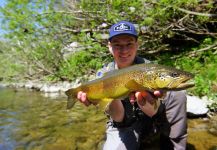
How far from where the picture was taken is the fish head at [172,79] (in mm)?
2602

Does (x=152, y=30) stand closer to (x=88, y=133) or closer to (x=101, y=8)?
(x=101, y=8)

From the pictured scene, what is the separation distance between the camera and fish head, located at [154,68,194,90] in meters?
2.60

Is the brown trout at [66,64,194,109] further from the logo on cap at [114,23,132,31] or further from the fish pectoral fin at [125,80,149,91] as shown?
the logo on cap at [114,23,132,31]

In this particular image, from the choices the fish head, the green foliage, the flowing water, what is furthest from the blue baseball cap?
the green foliage

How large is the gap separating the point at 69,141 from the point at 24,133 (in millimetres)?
1499

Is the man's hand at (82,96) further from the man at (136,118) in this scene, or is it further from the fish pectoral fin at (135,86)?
the fish pectoral fin at (135,86)

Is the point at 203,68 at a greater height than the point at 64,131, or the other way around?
the point at 203,68

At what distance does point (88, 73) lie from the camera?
15555 millimetres

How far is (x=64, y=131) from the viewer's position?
6.93 meters

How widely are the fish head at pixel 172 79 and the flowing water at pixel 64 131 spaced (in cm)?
254

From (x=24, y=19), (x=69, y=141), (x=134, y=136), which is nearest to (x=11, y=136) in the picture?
(x=69, y=141)

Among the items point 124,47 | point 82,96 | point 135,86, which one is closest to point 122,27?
point 124,47

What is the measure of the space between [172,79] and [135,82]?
0.35 m

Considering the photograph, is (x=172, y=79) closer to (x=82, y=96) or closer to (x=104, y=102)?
(x=104, y=102)
